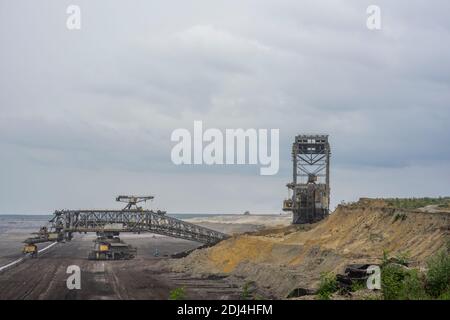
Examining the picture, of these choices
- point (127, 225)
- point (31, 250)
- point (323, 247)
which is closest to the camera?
point (323, 247)

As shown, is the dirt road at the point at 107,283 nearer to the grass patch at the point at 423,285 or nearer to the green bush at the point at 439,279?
the grass patch at the point at 423,285

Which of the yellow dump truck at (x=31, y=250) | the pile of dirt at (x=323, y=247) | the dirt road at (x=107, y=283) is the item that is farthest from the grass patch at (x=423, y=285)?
the yellow dump truck at (x=31, y=250)

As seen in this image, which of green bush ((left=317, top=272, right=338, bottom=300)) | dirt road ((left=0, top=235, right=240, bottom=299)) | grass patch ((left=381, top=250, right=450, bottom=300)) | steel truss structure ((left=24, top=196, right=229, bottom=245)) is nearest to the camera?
grass patch ((left=381, top=250, right=450, bottom=300))

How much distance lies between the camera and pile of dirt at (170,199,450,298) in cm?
5166

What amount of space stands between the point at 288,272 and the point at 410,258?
10921 mm

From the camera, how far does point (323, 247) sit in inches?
2436

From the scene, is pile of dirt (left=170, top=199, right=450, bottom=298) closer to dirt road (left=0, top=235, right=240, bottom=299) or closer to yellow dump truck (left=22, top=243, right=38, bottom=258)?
dirt road (left=0, top=235, right=240, bottom=299)

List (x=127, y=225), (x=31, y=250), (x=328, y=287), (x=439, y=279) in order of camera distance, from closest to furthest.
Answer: (x=439, y=279), (x=328, y=287), (x=31, y=250), (x=127, y=225)

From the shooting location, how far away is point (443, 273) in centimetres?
3266

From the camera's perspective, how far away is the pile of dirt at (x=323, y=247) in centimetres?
5166

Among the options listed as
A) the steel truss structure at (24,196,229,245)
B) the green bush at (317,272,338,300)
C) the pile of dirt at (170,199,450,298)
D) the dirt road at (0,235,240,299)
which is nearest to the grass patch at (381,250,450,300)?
the green bush at (317,272,338,300)

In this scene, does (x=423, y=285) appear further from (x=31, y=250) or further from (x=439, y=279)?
(x=31, y=250)

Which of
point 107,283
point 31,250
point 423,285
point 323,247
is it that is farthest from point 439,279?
point 31,250
